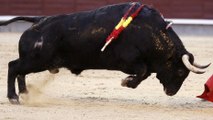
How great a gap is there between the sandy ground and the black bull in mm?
242

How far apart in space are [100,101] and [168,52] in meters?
0.83

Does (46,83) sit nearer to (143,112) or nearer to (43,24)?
(43,24)

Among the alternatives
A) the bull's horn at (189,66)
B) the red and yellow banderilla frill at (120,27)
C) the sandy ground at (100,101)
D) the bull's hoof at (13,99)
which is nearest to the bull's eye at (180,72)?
the bull's horn at (189,66)

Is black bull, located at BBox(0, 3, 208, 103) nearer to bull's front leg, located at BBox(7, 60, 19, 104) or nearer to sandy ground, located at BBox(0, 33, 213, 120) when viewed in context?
bull's front leg, located at BBox(7, 60, 19, 104)

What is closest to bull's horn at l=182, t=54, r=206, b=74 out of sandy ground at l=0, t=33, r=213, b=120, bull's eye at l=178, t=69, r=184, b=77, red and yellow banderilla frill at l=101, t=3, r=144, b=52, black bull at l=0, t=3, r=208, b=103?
black bull at l=0, t=3, r=208, b=103

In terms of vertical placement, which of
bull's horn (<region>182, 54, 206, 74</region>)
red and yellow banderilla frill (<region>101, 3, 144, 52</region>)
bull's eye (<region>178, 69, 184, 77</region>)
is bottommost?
bull's eye (<region>178, 69, 184, 77</region>)

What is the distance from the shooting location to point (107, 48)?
626 cm

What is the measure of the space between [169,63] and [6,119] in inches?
66.2

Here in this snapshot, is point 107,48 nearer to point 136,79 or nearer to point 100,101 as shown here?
point 136,79

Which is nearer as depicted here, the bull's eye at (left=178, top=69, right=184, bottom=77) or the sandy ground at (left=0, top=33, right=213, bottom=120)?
Answer: the sandy ground at (left=0, top=33, right=213, bottom=120)

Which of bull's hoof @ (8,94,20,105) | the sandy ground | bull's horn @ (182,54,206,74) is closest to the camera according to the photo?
the sandy ground

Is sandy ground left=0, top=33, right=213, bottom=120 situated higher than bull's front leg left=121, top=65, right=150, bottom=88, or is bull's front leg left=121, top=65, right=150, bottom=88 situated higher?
bull's front leg left=121, top=65, right=150, bottom=88

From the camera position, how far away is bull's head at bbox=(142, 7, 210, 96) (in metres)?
6.18

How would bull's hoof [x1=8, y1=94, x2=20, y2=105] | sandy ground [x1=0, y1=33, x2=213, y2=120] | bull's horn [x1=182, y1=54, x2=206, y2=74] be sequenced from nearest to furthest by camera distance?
sandy ground [x1=0, y1=33, x2=213, y2=120], bull's horn [x1=182, y1=54, x2=206, y2=74], bull's hoof [x1=8, y1=94, x2=20, y2=105]
